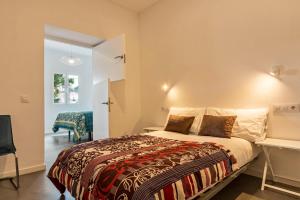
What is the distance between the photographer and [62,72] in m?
6.79

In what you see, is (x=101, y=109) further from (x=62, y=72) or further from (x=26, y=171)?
(x=62, y=72)

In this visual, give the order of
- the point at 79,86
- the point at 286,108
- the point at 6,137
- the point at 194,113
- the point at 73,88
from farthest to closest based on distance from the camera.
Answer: the point at 79,86 → the point at 73,88 → the point at 194,113 → the point at 6,137 → the point at 286,108

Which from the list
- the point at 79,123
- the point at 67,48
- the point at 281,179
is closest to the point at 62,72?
the point at 67,48

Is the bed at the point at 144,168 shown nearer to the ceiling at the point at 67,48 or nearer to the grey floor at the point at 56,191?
the grey floor at the point at 56,191

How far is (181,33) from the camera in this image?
12.0ft

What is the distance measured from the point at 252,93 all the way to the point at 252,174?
1143 millimetres

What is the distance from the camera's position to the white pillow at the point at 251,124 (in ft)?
8.13

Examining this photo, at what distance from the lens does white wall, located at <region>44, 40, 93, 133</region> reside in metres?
6.46

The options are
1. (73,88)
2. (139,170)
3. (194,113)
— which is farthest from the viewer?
(73,88)

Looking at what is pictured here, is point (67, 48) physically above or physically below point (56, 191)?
above

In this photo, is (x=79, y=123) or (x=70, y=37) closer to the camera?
(x=70, y=37)

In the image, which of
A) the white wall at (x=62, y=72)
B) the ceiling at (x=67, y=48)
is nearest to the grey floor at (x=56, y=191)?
the white wall at (x=62, y=72)

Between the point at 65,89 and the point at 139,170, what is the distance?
20.5ft

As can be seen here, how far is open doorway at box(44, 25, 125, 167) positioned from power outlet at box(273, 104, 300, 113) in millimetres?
2357
